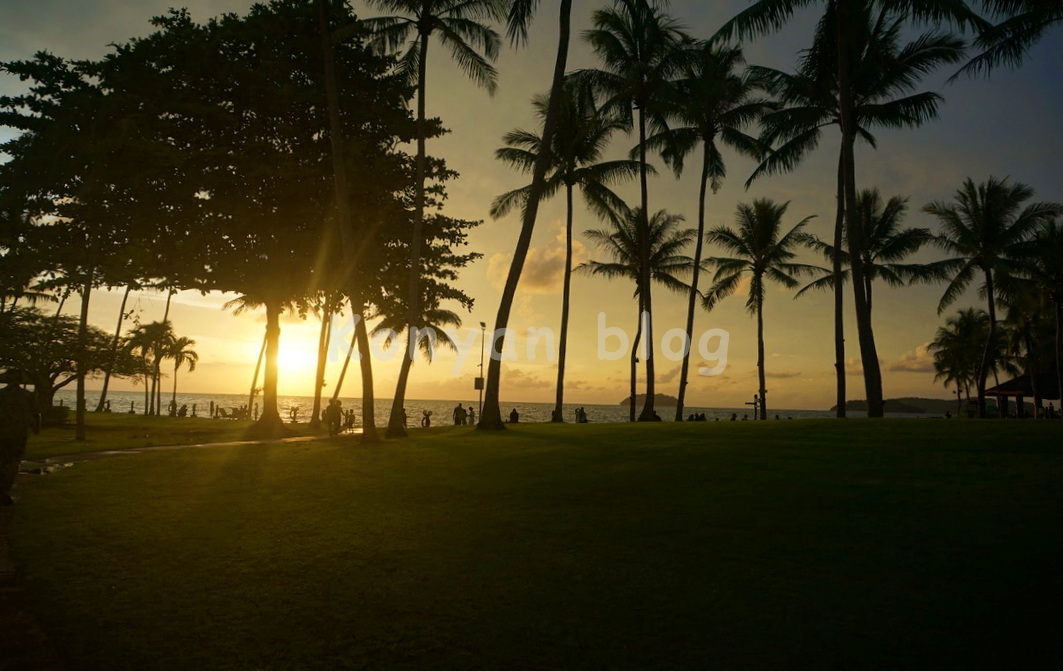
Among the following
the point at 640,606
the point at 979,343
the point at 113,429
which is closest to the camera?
the point at 640,606

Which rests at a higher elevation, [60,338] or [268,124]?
[268,124]

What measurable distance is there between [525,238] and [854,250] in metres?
10.5

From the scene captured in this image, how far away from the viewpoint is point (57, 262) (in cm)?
2206

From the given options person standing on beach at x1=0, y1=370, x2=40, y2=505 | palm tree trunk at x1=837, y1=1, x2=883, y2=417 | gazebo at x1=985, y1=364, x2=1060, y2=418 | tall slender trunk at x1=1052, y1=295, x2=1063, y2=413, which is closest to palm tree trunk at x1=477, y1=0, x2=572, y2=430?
palm tree trunk at x1=837, y1=1, x2=883, y2=417

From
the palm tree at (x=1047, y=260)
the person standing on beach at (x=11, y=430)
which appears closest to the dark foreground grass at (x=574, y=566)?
the person standing on beach at (x=11, y=430)

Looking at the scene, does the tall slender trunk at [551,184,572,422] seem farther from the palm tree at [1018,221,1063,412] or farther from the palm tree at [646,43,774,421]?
the palm tree at [1018,221,1063,412]

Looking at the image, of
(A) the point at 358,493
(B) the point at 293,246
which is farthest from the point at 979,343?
(A) the point at 358,493

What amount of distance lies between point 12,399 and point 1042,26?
923 inches

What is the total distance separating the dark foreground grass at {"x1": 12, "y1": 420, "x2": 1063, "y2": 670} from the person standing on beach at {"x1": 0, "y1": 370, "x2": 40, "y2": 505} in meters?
0.46

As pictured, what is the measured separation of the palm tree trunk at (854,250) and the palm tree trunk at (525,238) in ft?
29.4

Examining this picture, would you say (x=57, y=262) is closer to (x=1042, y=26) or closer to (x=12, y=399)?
(x=12, y=399)

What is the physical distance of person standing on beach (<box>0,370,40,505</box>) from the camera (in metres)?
9.36

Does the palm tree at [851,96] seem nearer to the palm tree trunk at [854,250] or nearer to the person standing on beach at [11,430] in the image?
the palm tree trunk at [854,250]

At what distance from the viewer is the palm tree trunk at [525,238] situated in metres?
22.1
